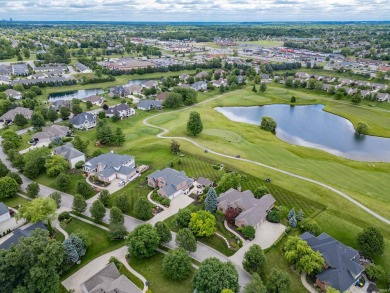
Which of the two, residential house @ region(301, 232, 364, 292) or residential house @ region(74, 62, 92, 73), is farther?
residential house @ region(74, 62, 92, 73)

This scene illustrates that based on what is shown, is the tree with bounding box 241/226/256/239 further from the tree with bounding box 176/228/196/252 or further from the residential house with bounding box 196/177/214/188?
the residential house with bounding box 196/177/214/188

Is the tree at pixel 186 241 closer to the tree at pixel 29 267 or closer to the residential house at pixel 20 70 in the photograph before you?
the tree at pixel 29 267

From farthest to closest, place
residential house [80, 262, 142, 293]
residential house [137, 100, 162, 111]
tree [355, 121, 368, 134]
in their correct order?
residential house [137, 100, 162, 111] → tree [355, 121, 368, 134] → residential house [80, 262, 142, 293]

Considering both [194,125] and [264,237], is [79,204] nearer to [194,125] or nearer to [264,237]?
[264,237]

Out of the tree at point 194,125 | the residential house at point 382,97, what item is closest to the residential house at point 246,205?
the tree at point 194,125

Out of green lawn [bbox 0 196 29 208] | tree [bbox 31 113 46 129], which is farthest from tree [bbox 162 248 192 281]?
tree [bbox 31 113 46 129]

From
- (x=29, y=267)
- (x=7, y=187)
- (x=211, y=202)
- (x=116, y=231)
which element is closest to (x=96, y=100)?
(x=7, y=187)
